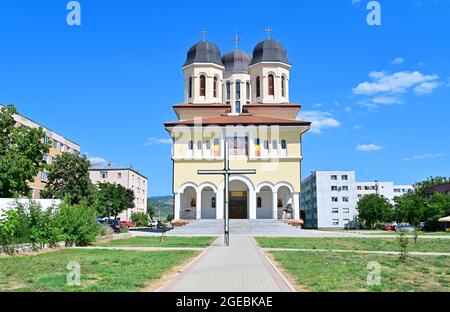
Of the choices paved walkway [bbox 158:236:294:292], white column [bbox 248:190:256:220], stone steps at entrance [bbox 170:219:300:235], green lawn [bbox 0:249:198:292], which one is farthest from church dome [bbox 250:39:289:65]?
paved walkway [bbox 158:236:294:292]

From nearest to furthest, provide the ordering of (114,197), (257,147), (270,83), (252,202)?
1. (252,202)
2. (257,147)
3. (270,83)
4. (114,197)

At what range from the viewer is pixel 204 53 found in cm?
5141

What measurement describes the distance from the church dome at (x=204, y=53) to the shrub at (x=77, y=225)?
31901 mm

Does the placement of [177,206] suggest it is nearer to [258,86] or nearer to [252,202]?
[252,202]

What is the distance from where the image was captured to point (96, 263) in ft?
45.2

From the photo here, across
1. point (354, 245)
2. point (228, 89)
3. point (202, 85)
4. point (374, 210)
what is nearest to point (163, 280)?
point (354, 245)

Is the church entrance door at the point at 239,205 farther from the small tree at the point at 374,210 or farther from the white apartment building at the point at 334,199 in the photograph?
the white apartment building at the point at 334,199

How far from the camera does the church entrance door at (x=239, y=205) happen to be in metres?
45.8

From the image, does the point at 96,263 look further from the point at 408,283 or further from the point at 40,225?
the point at 408,283

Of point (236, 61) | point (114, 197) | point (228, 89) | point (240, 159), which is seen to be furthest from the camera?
point (114, 197)

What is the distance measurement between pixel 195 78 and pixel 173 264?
3919 cm

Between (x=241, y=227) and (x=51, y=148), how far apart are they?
34.5 m

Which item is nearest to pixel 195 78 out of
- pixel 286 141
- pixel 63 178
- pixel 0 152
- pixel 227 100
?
pixel 227 100

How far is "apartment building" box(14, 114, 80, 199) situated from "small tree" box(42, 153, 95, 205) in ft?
18.9
